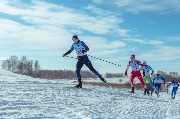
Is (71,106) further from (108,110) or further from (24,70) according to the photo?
(24,70)

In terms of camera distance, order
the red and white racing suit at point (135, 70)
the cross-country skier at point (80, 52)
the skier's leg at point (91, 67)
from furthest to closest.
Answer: the red and white racing suit at point (135, 70) → the skier's leg at point (91, 67) → the cross-country skier at point (80, 52)

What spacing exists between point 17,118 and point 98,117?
1829 mm

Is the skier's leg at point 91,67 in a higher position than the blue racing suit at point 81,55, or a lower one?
lower

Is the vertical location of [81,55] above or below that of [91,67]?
A: above

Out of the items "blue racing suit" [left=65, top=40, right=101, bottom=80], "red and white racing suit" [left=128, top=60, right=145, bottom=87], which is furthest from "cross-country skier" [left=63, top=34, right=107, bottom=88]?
"red and white racing suit" [left=128, top=60, right=145, bottom=87]

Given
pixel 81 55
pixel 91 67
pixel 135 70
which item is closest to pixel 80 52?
pixel 81 55

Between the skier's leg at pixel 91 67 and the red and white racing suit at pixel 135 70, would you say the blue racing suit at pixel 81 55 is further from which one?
the red and white racing suit at pixel 135 70

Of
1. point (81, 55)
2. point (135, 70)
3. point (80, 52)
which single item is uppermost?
point (80, 52)

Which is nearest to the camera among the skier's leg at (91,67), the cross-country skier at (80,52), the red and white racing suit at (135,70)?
the cross-country skier at (80,52)

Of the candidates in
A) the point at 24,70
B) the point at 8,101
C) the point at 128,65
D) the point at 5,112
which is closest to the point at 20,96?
the point at 8,101

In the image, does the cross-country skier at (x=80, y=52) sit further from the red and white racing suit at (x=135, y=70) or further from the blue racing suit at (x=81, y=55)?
the red and white racing suit at (x=135, y=70)

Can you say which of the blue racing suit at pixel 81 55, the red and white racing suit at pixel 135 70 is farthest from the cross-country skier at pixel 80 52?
the red and white racing suit at pixel 135 70

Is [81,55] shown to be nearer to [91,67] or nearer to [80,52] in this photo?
[80,52]

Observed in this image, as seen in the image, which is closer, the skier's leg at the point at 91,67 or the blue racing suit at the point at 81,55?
the blue racing suit at the point at 81,55
